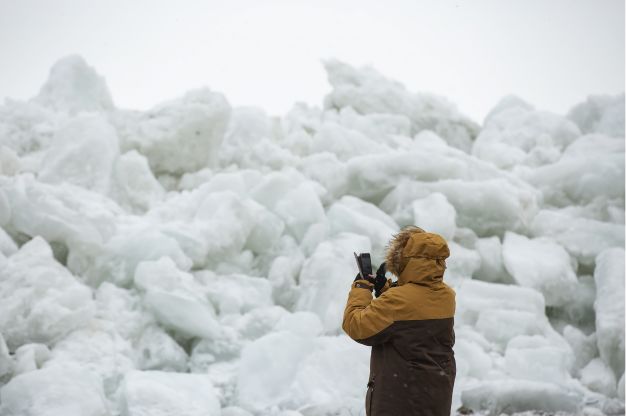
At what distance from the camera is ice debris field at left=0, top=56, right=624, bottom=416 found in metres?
3.74

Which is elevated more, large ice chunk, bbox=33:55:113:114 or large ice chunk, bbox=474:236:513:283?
large ice chunk, bbox=33:55:113:114

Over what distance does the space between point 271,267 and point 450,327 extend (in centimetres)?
354

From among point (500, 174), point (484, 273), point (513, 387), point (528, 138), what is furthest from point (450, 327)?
point (528, 138)

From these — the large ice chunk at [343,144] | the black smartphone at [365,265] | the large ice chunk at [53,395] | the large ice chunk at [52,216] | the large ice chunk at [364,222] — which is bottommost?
the large ice chunk at [53,395]

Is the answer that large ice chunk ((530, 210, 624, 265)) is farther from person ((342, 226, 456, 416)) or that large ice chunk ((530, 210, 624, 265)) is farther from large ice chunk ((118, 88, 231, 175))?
person ((342, 226, 456, 416))

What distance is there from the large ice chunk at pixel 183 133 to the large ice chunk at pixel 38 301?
11.2 feet

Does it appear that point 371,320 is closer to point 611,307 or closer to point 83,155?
point 611,307

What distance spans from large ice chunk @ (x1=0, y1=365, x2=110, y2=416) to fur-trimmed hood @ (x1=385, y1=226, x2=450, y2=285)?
2.03 metres

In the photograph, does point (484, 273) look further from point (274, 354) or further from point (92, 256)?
point (92, 256)

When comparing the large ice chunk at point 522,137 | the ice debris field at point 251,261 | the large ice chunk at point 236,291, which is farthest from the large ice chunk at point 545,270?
the large ice chunk at point 522,137

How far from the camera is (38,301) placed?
12.5 ft

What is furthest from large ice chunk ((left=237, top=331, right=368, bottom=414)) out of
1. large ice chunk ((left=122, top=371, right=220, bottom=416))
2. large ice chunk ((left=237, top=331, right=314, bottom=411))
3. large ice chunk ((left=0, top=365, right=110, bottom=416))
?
large ice chunk ((left=0, top=365, right=110, bottom=416))

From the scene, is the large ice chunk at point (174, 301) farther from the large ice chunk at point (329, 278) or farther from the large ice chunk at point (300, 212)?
the large ice chunk at point (300, 212)

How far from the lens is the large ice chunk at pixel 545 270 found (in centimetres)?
548
